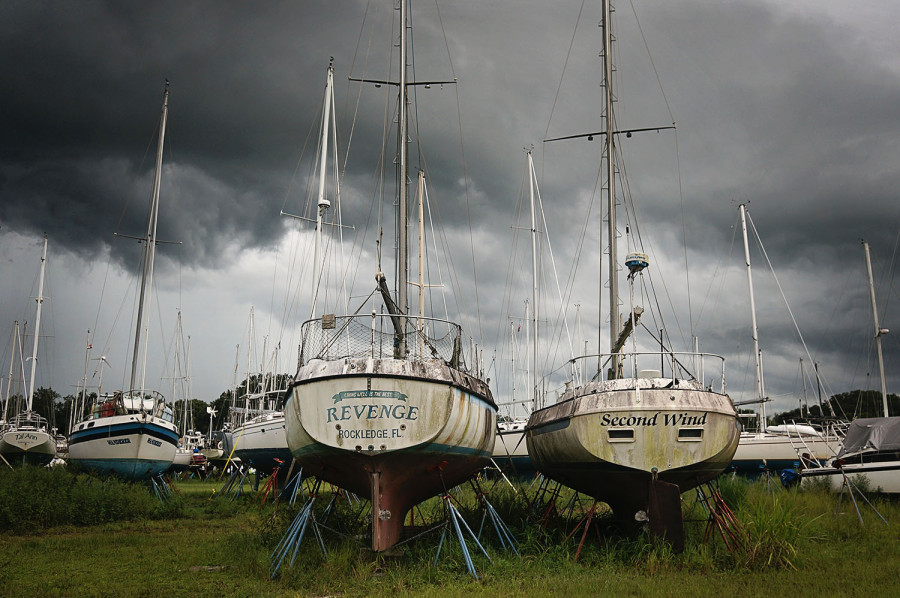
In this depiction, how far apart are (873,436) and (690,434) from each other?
1027 cm

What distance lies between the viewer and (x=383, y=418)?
9.98m

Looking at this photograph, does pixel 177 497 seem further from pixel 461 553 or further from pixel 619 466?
pixel 619 466

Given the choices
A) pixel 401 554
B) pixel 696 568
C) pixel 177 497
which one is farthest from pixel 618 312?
pixel 177 497

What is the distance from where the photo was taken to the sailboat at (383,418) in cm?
996

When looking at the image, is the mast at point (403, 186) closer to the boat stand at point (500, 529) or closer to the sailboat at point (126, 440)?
the boat stand at point (500, 529)

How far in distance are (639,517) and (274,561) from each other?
6.22m

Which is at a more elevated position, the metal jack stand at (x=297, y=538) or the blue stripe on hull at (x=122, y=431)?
the blue stripe on hull at (x=122, y=431)

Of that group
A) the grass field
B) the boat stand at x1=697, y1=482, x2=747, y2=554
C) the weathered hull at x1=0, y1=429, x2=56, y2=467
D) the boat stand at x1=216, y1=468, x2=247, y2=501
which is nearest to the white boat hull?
the grass field

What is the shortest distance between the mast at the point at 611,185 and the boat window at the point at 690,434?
2110mm

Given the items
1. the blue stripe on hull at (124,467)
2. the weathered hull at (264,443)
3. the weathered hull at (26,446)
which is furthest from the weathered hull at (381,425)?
the weathered hull at (26,446)

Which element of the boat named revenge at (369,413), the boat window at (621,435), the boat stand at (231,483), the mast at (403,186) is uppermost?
the mast at (403,186)

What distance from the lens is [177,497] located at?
765 inches

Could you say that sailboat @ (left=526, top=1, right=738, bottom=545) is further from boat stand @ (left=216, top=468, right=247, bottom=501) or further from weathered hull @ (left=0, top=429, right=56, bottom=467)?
weathered hull @ (left=0, top=429, right=56, bottom=467)

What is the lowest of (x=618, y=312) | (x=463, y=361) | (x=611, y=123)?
(x=463, y=361)
